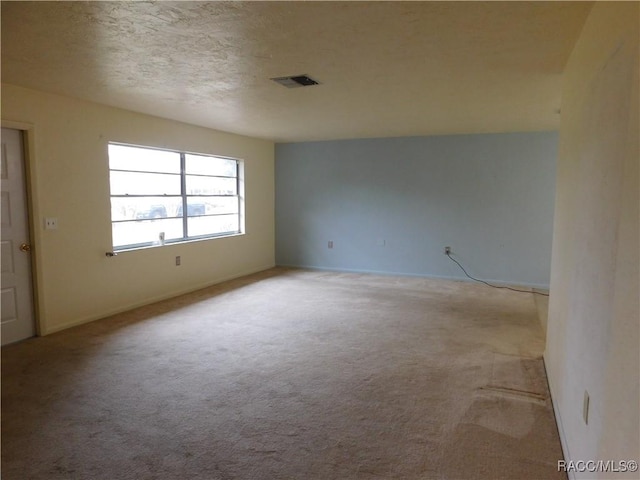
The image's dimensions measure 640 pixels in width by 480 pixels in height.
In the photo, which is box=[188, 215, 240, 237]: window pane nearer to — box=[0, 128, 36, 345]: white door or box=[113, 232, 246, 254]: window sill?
box=[113, 232, 246, 254]: window sill

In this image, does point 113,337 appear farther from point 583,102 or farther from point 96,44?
point 583,102

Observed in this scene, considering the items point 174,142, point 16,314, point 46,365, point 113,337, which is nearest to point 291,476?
point 46,365

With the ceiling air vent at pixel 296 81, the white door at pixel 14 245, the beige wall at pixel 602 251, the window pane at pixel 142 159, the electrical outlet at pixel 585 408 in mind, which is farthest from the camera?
the window pane at pixel 142 159

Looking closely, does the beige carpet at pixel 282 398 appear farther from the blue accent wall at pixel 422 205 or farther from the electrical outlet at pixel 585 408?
the blue accent wall at pixel 422 205

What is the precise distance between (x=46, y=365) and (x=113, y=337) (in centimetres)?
68

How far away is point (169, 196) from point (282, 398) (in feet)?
12.0

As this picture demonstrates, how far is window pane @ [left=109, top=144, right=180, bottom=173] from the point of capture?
4.68 metres

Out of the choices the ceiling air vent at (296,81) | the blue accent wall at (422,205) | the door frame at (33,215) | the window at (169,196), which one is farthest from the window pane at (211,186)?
the ceiling air vent at (296,81)

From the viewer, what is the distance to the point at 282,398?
2744mm

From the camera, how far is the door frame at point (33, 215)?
372cm

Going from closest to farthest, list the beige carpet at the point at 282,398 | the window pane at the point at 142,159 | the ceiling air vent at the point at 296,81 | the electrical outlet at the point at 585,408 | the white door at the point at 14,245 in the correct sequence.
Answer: the electrical outlet at the point at 585,408
the beige carpet at the point at 282,398
the ceiling air vent at the point at 296,81
the white door at the point at 14,245
the window pane at the point at 142,159

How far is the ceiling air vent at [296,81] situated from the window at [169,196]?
94.0 inches

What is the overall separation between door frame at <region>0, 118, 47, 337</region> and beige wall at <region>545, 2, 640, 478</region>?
→ 4367mm

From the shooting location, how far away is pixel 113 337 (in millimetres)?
3879
